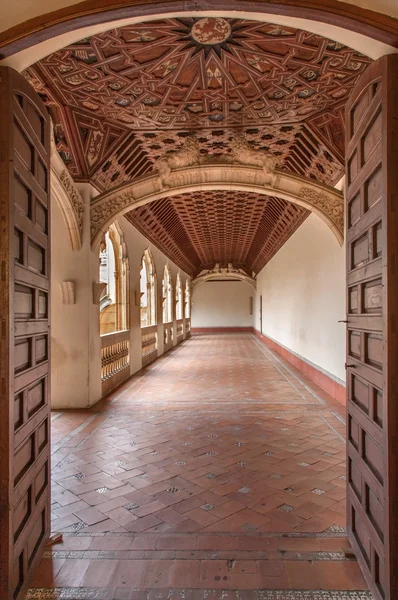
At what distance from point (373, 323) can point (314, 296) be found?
5.84 meters

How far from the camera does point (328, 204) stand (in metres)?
5.52

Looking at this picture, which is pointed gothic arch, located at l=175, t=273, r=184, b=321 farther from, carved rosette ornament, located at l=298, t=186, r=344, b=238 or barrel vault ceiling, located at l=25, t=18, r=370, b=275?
carved rosette ornament, located at l=298, t=186, r=344, b=238

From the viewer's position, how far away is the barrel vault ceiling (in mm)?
3318

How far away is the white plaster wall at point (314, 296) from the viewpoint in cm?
597

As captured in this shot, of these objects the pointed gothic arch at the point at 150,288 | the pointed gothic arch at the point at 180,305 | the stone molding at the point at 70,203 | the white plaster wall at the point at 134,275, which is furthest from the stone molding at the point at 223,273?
the stone molding at the point at 70,203

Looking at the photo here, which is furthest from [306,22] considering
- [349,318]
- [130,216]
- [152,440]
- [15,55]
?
[130,216]

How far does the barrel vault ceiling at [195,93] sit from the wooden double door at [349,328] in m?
1.61

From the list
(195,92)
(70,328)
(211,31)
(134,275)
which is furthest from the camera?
(134,275)

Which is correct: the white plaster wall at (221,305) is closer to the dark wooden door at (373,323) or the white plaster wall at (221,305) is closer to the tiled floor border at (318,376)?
the tiled floor border at (318,376)

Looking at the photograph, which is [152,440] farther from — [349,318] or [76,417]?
[349,318]

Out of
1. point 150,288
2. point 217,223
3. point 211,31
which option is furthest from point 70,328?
Answer: point 217,223

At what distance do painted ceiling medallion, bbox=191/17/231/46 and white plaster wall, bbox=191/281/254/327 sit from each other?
22.1m

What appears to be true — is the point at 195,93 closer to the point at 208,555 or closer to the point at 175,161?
the point at 175,161

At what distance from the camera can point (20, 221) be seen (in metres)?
1.87
